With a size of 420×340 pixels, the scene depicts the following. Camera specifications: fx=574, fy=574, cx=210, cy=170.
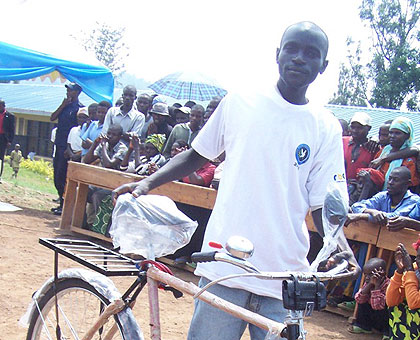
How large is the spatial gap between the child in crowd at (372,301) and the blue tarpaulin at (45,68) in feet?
23.5

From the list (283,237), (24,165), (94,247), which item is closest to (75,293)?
(94,247)

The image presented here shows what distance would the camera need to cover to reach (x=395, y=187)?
200 inches

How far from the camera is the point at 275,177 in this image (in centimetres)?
223

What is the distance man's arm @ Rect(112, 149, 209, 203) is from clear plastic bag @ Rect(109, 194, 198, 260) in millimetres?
47

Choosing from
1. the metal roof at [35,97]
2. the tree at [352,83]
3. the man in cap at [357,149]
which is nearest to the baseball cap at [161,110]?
the man in cap at [357,149]

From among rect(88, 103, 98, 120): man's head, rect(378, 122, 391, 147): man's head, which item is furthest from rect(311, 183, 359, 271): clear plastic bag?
rect(88, 103, 98, 120): man's head

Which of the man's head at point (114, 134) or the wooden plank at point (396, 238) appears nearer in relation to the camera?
the wooden plank at point (396, 238)

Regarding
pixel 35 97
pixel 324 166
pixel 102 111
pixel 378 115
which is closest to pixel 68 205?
pixel 102 111

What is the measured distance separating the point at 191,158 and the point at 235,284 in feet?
2.00

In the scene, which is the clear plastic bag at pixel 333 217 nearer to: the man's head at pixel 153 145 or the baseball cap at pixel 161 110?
the man's head at pixel 153 145

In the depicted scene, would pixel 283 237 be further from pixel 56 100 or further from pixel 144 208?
pixel 56 100

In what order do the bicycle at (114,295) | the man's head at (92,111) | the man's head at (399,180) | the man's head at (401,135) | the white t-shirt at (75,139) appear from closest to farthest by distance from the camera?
1. the bicycle at (114,295)
2. the man's head at (399,180)
3. the man's head at (401,135)
4. the white t-shirt at (75,139)
5. the man's head at (92,111)

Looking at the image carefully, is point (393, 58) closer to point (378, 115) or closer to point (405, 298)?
point (378, 115)

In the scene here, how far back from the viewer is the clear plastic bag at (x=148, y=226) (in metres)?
2.41
